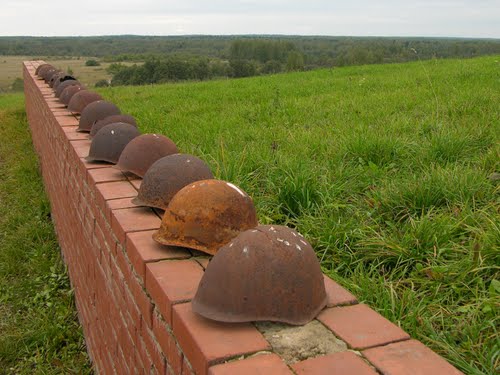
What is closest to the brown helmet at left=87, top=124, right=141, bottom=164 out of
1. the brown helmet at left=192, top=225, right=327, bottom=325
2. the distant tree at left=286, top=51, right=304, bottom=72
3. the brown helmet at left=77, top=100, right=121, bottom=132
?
the brown helmet at left=77, top=100, right=121, bottom=132

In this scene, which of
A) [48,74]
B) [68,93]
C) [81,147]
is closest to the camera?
[81,147]

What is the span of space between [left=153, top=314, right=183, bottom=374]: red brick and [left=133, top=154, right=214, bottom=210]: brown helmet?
75 centimetres

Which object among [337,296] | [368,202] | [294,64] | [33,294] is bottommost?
[33,294]

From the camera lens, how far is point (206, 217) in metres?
2.17

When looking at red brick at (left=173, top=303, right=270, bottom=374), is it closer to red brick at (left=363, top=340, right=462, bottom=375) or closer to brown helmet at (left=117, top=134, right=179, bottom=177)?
red brick at (left=363, top=340, right=462, bottom=375)

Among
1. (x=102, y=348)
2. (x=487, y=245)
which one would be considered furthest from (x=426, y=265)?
(x=102, y=348)

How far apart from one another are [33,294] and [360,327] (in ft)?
13.0

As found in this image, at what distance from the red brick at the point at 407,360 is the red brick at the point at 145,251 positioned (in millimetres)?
896

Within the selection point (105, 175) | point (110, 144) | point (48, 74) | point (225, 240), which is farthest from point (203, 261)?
point (48, 74)

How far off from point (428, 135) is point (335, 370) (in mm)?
3517

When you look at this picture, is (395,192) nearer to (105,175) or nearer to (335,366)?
(105,175)

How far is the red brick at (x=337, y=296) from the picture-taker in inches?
72.1

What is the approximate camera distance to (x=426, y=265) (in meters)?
2.58

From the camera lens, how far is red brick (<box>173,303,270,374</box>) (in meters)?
1.47
